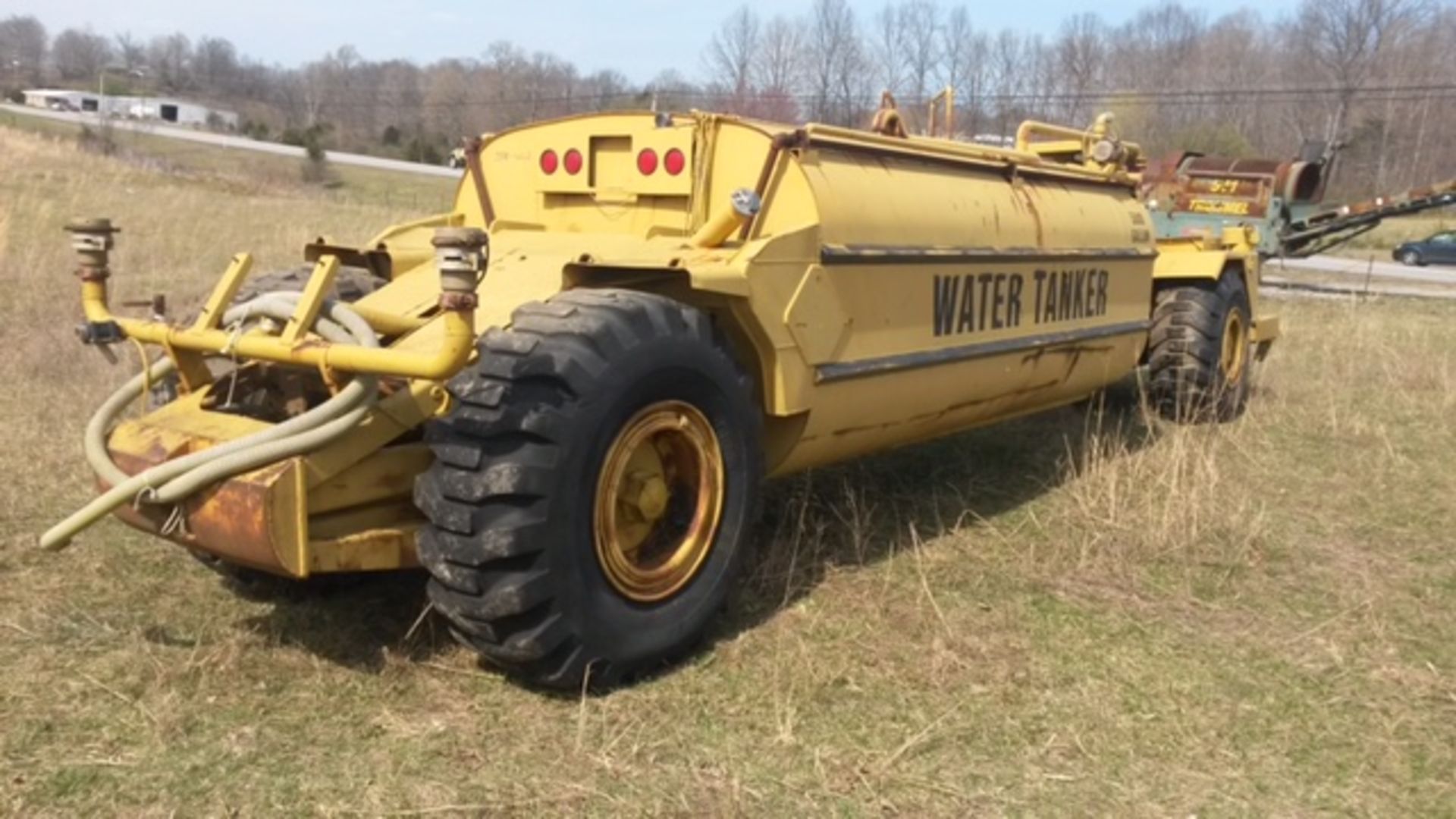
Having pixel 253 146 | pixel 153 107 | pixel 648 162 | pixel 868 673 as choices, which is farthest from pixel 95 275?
pixel 153 107

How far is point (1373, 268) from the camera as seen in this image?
30812 mm

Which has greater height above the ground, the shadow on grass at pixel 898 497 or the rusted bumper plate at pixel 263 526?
the rusted bumper plate at pixel 263 526

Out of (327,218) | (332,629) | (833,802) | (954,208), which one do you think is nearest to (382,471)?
(332,629)

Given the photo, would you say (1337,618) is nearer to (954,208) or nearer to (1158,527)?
(1158,527)

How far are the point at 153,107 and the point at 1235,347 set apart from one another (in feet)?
267

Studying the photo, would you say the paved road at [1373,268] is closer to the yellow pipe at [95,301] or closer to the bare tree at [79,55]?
the yellow pipe at [95,301]

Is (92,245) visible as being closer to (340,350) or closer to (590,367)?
(340,350)

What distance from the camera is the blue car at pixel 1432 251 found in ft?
113

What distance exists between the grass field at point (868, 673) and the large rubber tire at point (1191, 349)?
4.13 feet

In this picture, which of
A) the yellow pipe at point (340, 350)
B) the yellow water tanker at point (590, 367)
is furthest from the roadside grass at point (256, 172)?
the yellow pipe at point (340, 350)

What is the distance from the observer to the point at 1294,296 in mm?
19797

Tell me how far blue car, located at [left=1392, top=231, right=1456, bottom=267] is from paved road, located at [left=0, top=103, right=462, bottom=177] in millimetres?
29663

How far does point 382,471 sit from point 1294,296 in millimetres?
18910

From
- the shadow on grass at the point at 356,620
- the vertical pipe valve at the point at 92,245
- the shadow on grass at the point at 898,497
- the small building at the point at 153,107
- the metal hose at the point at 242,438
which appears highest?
the small building at the point at 153,107
